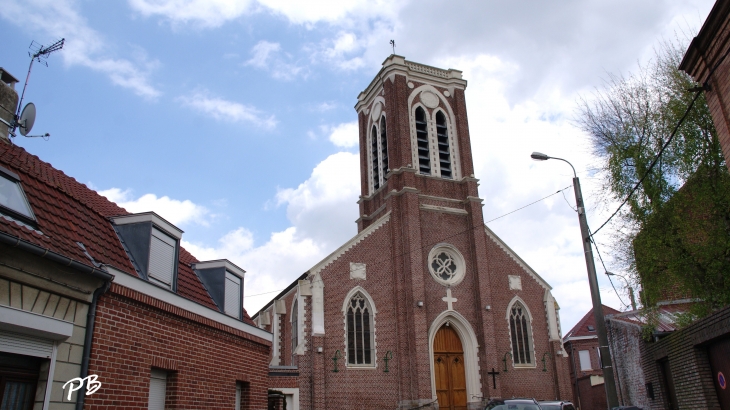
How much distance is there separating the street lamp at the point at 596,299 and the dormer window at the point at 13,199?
1014 centimetres

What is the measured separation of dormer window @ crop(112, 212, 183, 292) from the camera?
9.64 m

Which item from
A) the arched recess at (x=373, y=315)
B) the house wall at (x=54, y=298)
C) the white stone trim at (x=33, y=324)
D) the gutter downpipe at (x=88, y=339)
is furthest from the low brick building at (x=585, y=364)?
the white stone trim at (x=33, y=324)

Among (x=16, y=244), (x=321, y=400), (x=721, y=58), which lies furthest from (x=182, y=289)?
(x=321, y=400)

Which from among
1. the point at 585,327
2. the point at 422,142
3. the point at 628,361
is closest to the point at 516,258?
the point at 422,142

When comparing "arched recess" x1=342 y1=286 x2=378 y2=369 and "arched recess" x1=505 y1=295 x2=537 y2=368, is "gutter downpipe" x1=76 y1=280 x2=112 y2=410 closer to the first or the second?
"arched recess" x1=342 y1=286 x2=378 y2=369

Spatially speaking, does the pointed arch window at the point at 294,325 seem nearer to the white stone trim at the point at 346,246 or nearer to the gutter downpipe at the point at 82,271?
the white stone trim at the point at 346,246

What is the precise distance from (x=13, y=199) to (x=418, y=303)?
63.3 ft

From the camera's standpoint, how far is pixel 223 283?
12.3m

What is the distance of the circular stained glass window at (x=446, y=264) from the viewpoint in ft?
87.2

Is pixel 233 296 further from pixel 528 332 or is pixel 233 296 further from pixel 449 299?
pixel 528 332

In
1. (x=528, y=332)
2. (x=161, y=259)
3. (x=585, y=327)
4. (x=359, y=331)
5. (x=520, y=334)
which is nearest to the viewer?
(x=161, y=259)

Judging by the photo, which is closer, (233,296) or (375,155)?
(233,296)

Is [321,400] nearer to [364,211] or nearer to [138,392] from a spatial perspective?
[364,211]

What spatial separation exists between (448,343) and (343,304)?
5.32m
